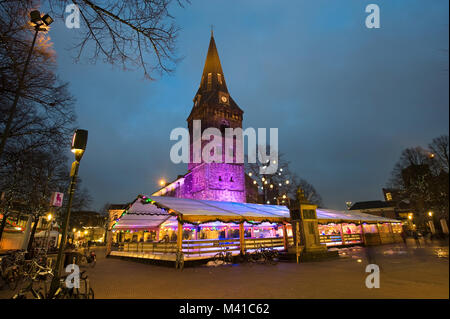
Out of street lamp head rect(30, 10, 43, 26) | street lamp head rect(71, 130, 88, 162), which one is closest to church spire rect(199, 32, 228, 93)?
street lamp head rect(30, 10, 43, 26)

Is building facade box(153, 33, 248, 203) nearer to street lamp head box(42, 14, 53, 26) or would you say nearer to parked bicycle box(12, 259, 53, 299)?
parked bicycle box(12, 259, 53, 299)

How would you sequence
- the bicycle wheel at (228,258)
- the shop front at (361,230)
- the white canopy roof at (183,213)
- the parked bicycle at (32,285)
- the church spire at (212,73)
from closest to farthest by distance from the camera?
the parked bicycle at (32,285)
the white canopy roof at (183,213)
the bicycle wheel at (228,258)
the shop front at (361,230)
the church spire at (212,73)

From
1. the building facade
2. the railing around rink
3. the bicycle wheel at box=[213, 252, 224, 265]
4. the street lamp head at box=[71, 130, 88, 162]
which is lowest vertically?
the bicycle wheel at box=[213, 252, 224, 265]

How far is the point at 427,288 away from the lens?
17.5ft

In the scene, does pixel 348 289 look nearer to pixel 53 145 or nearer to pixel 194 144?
pixel 53 145

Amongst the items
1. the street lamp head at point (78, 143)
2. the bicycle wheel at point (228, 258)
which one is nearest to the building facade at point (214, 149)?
the bicycle wheel at point (228, 258)

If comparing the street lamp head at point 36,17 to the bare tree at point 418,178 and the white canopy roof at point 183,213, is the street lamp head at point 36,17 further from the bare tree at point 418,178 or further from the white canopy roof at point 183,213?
the bare tree at point 418,178

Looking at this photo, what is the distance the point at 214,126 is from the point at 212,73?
1235cm

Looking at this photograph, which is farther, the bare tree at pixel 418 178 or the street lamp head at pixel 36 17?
the bare tree at pixel 418 178

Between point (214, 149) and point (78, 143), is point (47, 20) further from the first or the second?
point (214, 149)

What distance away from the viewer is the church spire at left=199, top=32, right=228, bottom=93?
40.7 m

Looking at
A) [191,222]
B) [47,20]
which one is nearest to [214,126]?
[191,222]

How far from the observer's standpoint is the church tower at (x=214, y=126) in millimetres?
32188
